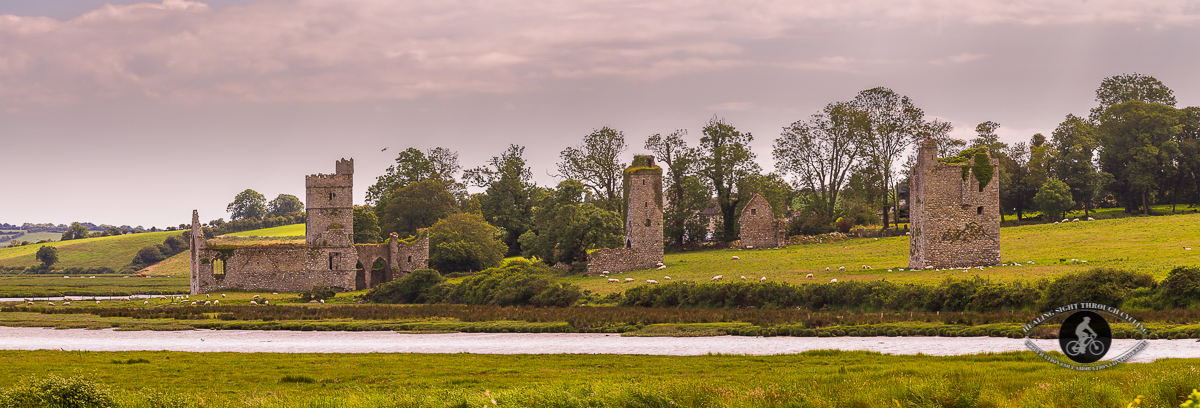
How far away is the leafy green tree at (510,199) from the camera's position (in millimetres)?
69875

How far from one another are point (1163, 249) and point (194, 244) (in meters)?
54.5

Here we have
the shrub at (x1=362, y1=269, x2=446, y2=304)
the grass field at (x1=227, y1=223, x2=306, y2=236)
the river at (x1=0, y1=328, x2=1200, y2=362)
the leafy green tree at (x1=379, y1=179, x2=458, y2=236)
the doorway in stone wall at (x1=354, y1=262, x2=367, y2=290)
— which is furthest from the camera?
the grass field at (x1=227, y1=223, x2=306, y2=236)

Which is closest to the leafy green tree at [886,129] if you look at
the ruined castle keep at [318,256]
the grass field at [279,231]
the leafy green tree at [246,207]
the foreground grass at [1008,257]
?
the foreground grass at [1008,257]

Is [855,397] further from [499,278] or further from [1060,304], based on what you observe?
[499,278]

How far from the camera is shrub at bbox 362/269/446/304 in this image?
1788 inches

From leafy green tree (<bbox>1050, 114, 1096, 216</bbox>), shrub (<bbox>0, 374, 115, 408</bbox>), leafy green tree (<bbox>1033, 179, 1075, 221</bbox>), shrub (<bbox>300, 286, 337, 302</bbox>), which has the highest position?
leafy green tree (<bbox>1050, 114, 1096, 216</bbox>)

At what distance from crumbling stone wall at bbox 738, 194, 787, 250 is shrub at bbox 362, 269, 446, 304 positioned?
23.1m

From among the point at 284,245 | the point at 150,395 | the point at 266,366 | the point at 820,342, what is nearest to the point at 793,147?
the point at 284,245

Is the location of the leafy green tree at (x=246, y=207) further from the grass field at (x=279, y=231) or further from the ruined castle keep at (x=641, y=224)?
the ruined castle keep at (x=641, y=224)

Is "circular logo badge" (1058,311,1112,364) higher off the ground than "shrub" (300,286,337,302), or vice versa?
"circular logo badge" (1058,311,1112,364)

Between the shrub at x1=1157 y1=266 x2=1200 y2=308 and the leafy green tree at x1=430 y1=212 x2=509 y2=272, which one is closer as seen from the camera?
the shrub at x1=1157 y1=266 x2=1200 y2=308

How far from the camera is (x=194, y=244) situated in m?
55.6

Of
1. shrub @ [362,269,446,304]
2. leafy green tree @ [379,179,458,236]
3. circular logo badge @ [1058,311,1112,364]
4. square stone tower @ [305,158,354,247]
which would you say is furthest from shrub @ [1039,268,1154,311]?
leafy green tree @ [379,179,458,236]

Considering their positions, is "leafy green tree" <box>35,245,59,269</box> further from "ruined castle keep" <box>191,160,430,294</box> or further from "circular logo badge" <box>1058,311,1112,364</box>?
"circular logo badge" <box>1058,311,1112,364</box>
